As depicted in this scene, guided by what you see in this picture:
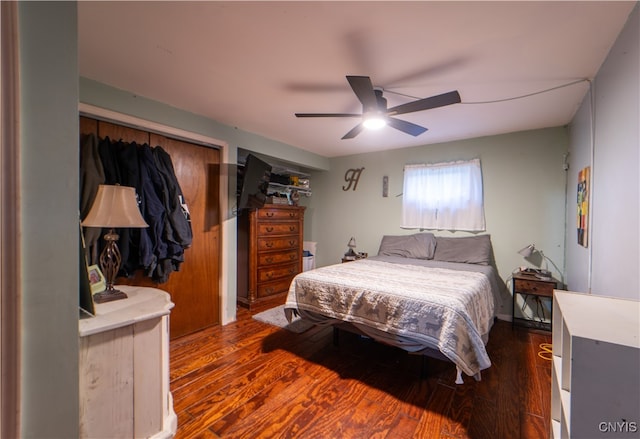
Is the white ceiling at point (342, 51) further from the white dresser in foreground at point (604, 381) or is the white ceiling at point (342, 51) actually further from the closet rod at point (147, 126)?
the white dresser in foreground at point (604, 381)

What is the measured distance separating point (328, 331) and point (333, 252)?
6.44ft

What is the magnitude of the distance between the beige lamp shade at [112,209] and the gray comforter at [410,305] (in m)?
1.40

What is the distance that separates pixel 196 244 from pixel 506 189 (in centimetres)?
359

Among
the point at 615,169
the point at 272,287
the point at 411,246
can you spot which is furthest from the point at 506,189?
the point at 272,287

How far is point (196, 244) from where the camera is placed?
2.80 metres

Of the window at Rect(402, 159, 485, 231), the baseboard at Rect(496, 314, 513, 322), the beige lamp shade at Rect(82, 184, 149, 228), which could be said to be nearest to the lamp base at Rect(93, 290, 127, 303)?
the beige lamp shade at Rect(82, 184, 149, 228)

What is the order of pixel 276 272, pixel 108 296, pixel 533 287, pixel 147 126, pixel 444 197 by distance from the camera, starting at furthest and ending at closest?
pixel 276 272
pixel 444 197
pixel 533 287
pixel 147 126
pixel 108 296

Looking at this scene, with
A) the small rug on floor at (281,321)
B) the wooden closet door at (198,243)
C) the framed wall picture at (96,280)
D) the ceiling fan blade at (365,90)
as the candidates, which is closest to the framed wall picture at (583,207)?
the ceiling fan blade at (365,90)

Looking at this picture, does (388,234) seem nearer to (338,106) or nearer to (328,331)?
(328,331)

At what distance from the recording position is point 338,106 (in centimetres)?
247

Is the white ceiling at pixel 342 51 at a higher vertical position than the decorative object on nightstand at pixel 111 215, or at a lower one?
higher

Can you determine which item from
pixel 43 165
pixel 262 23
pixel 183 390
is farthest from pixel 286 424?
pixel 262 23

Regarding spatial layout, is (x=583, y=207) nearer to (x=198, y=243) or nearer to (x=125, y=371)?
(x=125, y=371)

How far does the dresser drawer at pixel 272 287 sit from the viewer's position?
3.62 meters
